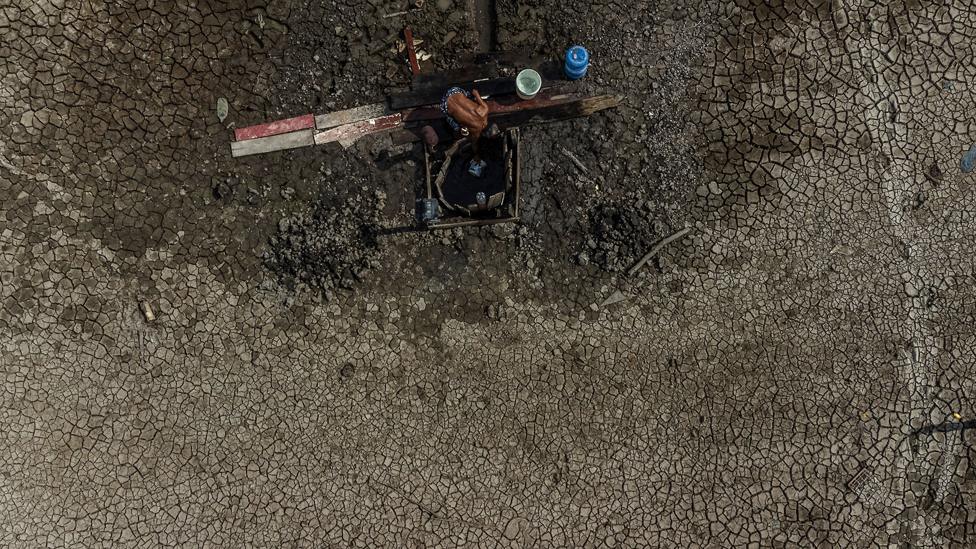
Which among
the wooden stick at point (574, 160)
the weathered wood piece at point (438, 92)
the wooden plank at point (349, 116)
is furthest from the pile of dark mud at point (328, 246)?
the wooden stick at point (574, 160)

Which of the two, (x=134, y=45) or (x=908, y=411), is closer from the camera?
(x=908, y=411)

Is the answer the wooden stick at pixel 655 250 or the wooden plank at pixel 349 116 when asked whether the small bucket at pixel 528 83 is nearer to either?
the wooden plank at pixel 349 116

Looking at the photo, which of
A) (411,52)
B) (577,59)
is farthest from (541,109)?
(411,52)

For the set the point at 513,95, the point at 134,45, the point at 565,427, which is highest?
the point at 134,45

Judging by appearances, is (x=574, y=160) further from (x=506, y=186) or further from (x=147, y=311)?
(x=147, y=311)

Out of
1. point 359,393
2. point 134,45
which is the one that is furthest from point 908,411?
point 134,45

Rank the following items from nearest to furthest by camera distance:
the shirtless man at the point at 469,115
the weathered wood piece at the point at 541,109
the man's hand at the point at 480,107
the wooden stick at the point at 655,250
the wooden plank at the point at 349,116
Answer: the shirtless man at the point at 469,115 → the man's hand at the point at 480,107 → the wooden stick at the point at 655,250 → the weathered wood piece at the point at 541,109 → the wooden plank at the point at 349,116

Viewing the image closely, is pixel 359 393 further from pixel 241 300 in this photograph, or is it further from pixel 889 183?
pixel 889 183
